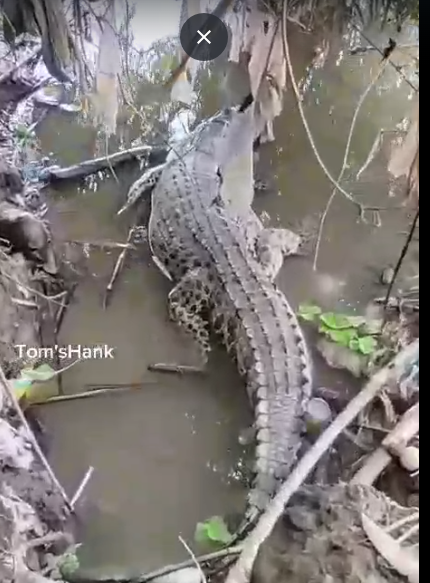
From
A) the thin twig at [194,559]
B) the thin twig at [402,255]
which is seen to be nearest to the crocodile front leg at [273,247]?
the thin twig at [402,255]

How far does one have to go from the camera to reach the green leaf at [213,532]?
826 mm

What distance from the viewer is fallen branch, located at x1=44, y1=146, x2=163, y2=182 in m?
0.86

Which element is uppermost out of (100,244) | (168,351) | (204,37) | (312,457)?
(204,37)

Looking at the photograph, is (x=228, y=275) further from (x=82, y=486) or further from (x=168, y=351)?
(x=82, y=486)

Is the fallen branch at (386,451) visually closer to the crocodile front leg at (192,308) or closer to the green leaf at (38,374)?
the crocodile front leg at (192,308)

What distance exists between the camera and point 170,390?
0.85m

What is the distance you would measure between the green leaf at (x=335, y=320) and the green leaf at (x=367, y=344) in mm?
24

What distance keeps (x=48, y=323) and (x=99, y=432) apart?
0.15 m

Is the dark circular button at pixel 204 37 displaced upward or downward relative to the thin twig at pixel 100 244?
upward

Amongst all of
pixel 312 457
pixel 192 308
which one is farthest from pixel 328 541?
pixel 192 308

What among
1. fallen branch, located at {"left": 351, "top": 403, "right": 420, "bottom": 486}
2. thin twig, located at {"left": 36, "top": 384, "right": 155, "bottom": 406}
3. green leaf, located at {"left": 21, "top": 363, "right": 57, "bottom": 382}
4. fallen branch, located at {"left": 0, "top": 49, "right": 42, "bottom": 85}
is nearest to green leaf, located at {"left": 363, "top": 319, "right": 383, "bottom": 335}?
fallen branch, located at {"left": 351, "top": 403, "right": 420, "bottom": 486}

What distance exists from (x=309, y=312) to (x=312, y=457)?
175mm

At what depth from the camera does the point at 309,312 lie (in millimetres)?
851
